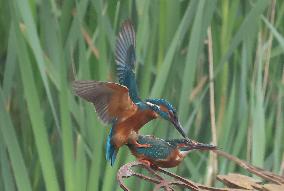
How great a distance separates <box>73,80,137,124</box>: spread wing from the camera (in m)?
0.50

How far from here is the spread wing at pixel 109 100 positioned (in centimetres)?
50

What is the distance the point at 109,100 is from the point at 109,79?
0.70 meters

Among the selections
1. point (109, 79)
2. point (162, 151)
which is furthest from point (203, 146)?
point (109, 79)

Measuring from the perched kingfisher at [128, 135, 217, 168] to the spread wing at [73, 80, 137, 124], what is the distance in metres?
0.03

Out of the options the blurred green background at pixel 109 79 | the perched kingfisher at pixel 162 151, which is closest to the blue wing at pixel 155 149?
the perched kingfisher at pixel 162 151

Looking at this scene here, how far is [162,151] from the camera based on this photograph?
0.54 metres

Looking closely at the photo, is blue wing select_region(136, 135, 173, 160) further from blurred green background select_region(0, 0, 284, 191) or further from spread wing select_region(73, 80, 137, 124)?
blurred green background select_region(0, 0, 284, 191)

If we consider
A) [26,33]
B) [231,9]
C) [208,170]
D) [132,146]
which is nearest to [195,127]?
[208,170]

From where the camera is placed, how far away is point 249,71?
1545 mm

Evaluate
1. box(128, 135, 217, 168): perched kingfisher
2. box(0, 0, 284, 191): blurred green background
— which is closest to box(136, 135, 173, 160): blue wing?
box(128, 135, 217, 168): perched kingfisher

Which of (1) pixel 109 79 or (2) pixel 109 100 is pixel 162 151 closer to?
(2) pixel 109 100

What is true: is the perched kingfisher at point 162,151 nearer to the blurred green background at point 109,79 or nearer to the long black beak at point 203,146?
the long black beak at point 203,146

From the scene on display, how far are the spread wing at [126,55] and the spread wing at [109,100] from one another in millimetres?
24

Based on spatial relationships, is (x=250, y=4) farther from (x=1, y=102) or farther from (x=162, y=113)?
(x=162, y=113)
